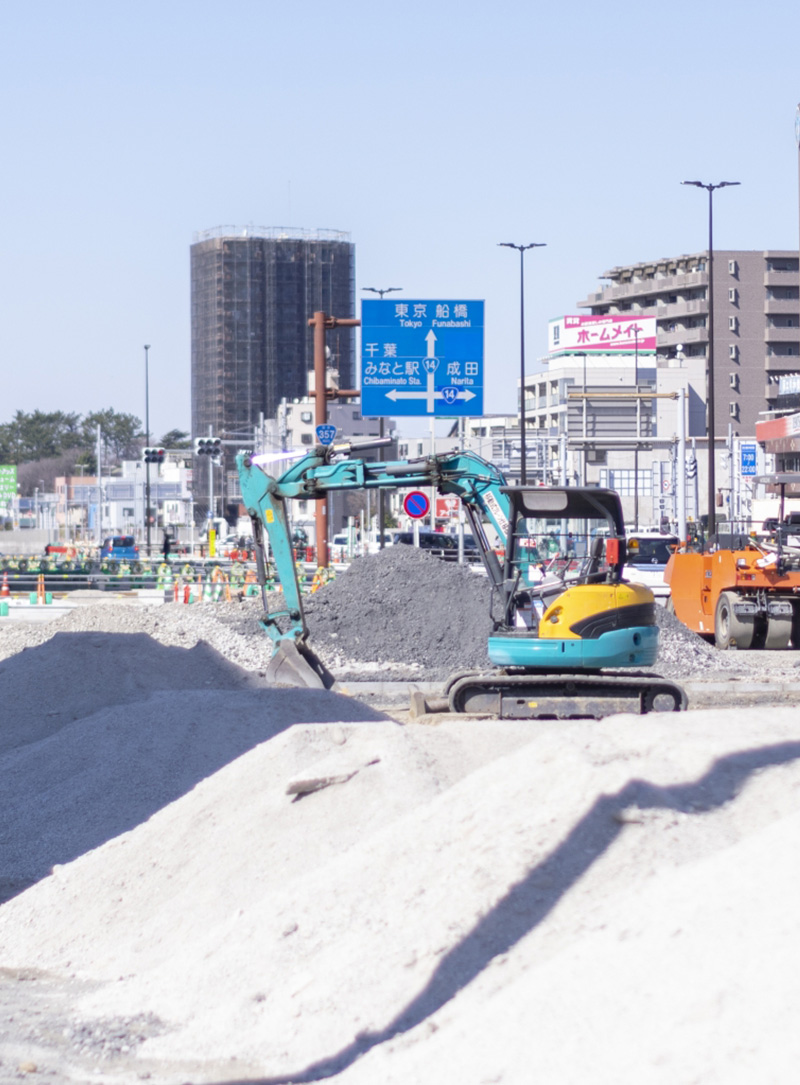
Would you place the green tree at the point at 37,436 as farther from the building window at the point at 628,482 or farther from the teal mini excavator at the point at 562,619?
the teal mini excavator at the point at 562,619

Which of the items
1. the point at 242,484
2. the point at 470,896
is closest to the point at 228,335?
the point at 242,484

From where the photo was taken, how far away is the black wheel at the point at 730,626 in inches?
916

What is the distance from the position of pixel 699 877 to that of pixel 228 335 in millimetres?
153655

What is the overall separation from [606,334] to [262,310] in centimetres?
6941

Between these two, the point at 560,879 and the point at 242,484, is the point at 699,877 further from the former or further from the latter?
the point at 242,484

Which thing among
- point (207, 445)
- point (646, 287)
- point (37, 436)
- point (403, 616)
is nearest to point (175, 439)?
point (37, 436)

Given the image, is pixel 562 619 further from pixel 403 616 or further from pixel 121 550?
pixel 121 550

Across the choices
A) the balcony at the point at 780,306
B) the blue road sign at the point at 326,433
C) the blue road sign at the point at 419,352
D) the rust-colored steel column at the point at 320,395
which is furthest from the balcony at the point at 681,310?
the blue road sign at the point at 326,433

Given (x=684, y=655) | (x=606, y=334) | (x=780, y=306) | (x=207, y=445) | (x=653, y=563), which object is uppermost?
(x=780, y=306)

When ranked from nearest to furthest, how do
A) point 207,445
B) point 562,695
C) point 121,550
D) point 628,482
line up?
point 562,695 → point 121,550 → point 207,445 → point 628,482

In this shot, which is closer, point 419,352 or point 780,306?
point 419,352

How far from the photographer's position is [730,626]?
76.9 ft

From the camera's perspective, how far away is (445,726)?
10867 mm

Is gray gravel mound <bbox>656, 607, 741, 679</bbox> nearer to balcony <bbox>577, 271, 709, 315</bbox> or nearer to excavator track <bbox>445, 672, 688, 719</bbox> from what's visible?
excavator track <bbox>445, 672, 688, 719</bbox>
